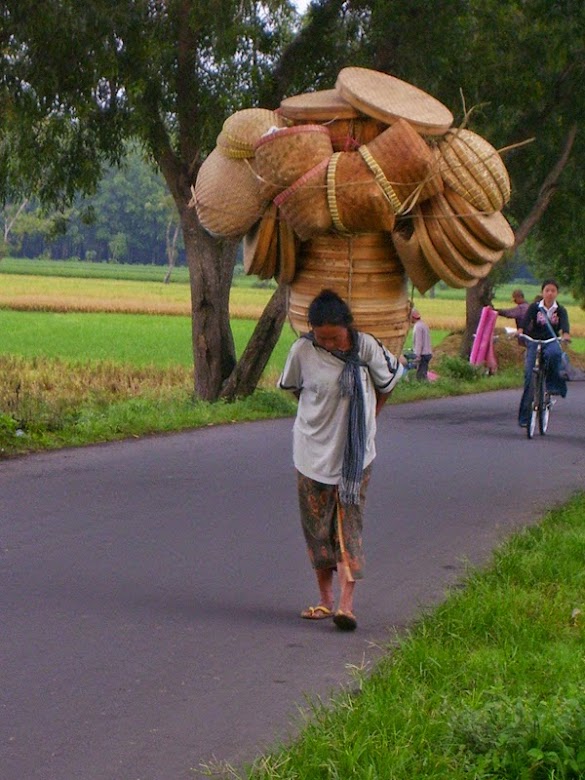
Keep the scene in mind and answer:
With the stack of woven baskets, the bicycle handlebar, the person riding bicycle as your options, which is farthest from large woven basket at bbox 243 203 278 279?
the bicycle handlebar

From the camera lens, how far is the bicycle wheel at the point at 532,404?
53.3 feet

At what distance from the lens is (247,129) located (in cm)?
706

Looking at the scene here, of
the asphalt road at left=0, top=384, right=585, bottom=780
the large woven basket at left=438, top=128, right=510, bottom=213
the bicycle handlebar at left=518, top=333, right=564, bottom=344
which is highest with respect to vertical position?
the large woven basket at left=438, top=128, right=510, bottom=213

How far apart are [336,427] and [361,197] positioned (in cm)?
113

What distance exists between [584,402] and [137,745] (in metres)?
20.5

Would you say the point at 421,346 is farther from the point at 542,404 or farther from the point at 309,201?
the point at 309,201

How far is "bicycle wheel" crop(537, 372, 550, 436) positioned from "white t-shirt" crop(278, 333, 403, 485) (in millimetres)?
9825

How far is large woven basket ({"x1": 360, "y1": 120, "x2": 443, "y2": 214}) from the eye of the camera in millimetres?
6523

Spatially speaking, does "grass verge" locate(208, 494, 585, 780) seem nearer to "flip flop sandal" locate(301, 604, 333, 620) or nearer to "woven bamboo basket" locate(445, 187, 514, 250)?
"flip flop sandal" locate(301, 604, 333, 620)

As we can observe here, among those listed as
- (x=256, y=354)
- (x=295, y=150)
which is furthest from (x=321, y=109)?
(x=256, y=354)

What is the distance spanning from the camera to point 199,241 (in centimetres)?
2022

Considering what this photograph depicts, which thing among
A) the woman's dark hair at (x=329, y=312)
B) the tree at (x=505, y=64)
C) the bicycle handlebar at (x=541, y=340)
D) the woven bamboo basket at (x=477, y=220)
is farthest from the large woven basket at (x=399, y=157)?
the bicycle handlebar at (x=541, y=340)

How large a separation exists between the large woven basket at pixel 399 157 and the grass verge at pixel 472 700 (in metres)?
2.10

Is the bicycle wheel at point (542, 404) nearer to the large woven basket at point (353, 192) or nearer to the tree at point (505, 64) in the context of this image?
the tree at point (505, 64)
